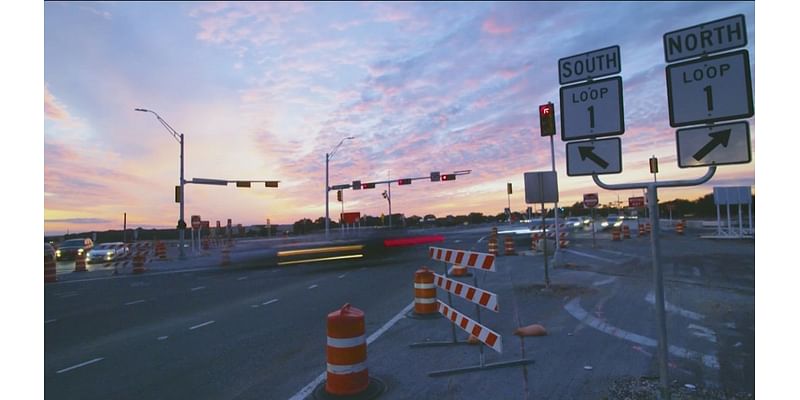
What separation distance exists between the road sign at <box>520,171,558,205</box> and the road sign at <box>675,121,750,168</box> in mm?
7936

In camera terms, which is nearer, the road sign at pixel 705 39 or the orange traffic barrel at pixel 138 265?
the road sign at pixel 705 39

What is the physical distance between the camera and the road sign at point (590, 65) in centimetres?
470

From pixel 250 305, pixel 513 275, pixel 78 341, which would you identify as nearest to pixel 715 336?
pixel 513 275

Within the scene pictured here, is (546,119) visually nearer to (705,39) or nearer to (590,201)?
(705,39)

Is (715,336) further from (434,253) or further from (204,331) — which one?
(204,331)

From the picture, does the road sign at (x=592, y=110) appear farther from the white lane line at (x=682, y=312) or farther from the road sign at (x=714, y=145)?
the white lane line at (x=682, y=312)

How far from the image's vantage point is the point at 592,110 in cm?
474

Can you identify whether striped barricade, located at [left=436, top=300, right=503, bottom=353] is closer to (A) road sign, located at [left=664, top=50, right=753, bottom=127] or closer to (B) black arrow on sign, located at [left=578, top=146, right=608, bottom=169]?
(B) black arrow on sign, located at [left=578, top=146, right=608, bottom=169]

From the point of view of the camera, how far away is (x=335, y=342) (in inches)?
207

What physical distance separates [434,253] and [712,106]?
16.7 feet

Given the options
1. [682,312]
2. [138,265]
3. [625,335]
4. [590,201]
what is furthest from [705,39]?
[590,201]

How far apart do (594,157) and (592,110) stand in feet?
1.64

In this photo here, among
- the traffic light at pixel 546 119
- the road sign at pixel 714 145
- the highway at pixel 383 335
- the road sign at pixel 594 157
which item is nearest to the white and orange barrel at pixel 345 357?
the highway at pixel 383 335

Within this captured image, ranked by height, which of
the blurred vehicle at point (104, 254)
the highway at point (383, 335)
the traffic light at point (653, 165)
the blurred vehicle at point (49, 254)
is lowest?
the highway at point (383, 335)
